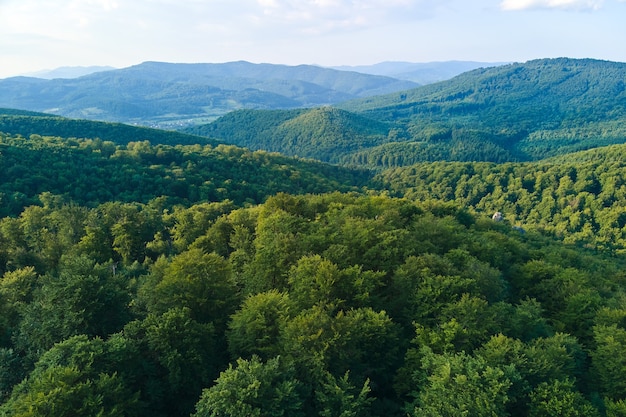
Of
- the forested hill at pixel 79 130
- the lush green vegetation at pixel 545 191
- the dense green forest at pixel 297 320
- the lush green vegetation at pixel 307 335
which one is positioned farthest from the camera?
the forested hill at pixel 79 130

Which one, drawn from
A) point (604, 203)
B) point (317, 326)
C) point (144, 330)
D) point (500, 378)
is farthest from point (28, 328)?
point (604, 203)

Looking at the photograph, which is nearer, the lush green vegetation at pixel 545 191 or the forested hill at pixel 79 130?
the lush green vegetation at pixel 545 191

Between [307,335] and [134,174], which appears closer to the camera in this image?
[307,335]

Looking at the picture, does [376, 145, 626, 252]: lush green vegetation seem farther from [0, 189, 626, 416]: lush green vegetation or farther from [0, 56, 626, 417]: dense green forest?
[0, 189, 626, 416]: lush green vegetation

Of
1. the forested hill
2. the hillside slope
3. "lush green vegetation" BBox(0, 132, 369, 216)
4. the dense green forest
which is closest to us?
the dense green forest

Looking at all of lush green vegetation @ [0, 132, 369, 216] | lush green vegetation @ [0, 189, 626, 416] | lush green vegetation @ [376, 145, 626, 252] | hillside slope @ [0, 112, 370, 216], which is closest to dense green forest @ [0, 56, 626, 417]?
lush green vegetation @ [0, 189, 626, 416]

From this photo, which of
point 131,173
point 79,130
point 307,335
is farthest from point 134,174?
point 307,335

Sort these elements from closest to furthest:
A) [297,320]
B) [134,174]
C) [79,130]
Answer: [297,320] → [134,174] → [79,130]

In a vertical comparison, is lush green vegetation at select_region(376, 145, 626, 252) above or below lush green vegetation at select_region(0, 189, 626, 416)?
below

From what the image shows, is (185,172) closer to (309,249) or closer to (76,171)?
(76,171)

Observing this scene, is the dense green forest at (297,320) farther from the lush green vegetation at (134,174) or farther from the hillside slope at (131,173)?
the hillside slope at (131,173)

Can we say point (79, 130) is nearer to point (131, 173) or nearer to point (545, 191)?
point (131, 173)

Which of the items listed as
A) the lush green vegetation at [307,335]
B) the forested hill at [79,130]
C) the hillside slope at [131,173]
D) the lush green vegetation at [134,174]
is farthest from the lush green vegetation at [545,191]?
the forested hill at [79,130]
